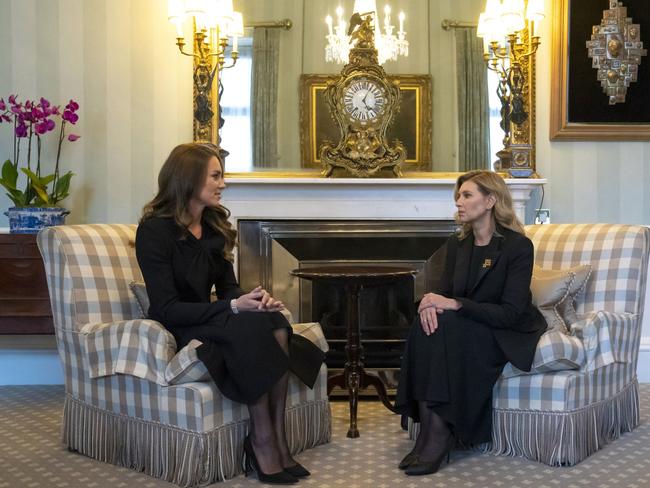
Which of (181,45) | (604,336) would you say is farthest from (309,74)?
(604,336)

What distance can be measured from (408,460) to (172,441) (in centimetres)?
83

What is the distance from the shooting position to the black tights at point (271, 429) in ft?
9.34

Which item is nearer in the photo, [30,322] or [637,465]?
[637,465]

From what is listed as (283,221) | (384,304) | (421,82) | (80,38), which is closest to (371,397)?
(384,304)

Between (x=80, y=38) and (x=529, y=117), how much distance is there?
7.98ft

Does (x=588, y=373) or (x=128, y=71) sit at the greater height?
(x=128, y=71)

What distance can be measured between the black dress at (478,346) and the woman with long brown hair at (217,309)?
41 centimetres

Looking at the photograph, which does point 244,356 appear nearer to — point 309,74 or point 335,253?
point 335,253

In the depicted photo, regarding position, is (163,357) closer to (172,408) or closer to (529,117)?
(172,408)

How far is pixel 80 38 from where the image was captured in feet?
15.0

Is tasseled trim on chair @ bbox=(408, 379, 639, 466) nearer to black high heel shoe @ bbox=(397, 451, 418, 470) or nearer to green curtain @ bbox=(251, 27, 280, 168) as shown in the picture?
black high heel shoe @ bbox=(397, 451, 418, 470)

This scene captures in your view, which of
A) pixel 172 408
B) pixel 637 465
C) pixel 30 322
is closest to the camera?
pixel 172 408

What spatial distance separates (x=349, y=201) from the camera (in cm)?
448

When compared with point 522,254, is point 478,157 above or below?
above
